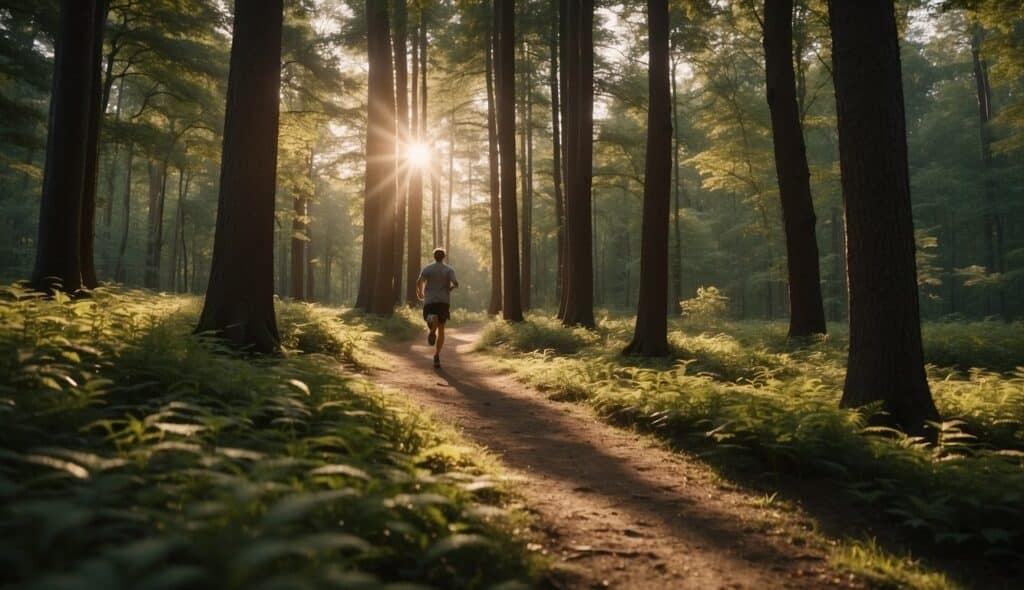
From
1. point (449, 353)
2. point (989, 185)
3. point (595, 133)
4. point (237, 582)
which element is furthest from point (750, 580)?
point (989, 185)

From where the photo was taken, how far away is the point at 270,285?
7867 mm

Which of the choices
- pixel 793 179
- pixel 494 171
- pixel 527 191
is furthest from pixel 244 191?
pixel 527 191

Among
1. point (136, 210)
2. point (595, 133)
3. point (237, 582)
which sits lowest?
point (237, 582)

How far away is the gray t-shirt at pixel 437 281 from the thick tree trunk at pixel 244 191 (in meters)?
3.81

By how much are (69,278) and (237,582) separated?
8.97 m

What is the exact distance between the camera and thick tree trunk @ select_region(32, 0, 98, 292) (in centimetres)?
838

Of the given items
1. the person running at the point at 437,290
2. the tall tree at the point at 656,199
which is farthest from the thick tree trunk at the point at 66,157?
the tall tree at the point at 656,199

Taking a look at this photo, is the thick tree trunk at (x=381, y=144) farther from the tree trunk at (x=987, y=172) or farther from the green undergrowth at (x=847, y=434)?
the tree trunk at (x=987, y=172)

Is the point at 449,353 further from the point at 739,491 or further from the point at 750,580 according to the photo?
the point at 750,580

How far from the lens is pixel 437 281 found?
36.1ft

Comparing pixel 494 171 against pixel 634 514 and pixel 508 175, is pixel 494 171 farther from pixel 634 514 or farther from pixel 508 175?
pixel 634 514

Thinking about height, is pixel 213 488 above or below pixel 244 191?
below

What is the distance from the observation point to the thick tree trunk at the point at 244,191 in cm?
749

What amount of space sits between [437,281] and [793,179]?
783 centimetres
